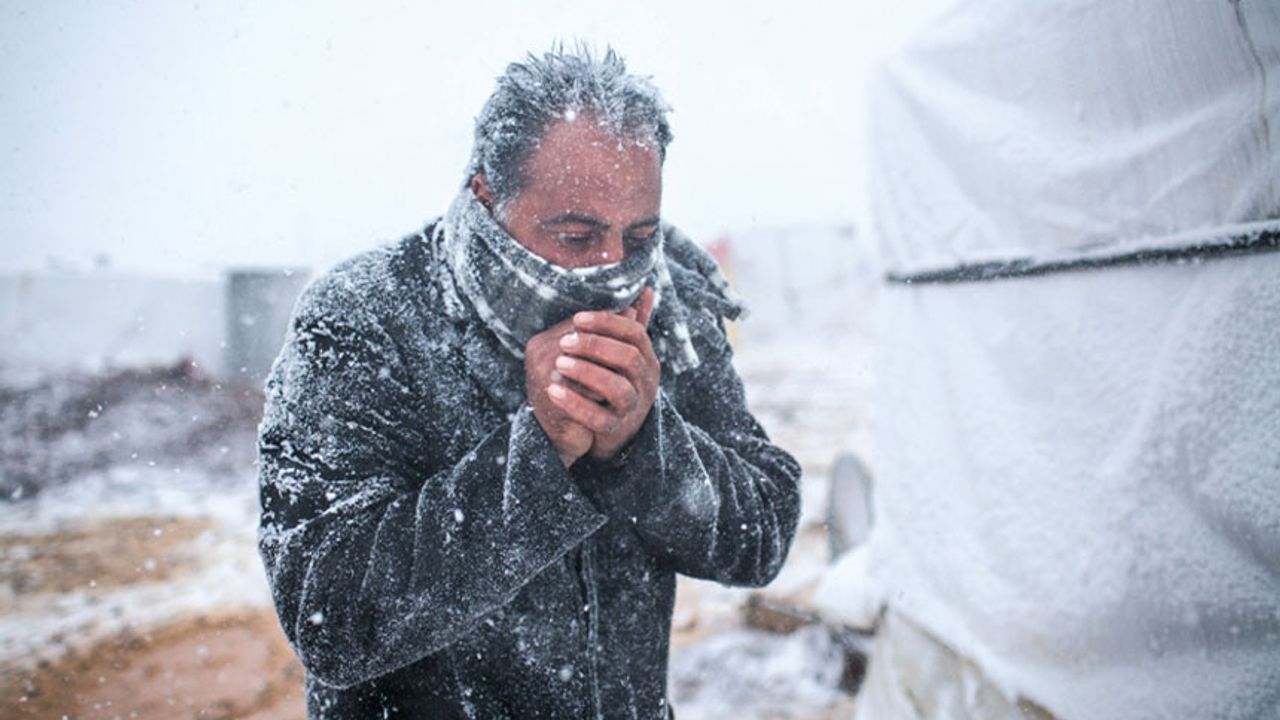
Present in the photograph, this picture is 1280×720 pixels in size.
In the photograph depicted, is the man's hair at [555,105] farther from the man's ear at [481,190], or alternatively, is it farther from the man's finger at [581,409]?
the man's finger at [581,409]

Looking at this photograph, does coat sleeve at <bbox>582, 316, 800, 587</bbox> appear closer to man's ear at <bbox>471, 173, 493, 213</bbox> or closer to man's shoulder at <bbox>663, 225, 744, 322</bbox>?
man's shoulder at <bbox>663, 225, 744, 322</bbox>

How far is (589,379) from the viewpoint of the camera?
3.21 ft

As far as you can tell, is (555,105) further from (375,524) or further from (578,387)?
(375,524)

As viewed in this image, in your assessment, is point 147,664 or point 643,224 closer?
point 643,224

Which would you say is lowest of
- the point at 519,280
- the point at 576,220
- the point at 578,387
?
the point at 578,387

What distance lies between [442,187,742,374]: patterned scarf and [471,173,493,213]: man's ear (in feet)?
0.03

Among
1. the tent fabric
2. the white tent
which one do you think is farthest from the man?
the tent fabric

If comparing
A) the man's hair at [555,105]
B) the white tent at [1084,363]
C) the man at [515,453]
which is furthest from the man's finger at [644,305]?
the white tent at [1084,363]

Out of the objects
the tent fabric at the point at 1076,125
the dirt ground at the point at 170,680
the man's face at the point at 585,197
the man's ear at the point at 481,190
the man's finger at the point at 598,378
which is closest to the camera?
the man's finger at the point at 598,378

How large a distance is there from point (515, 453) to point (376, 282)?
1.41 feet

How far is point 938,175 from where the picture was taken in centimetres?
255

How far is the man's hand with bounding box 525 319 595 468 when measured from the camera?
3.35 feet

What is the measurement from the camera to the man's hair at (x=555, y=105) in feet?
3.55

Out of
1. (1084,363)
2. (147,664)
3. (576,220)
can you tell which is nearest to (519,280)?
(576,220)
